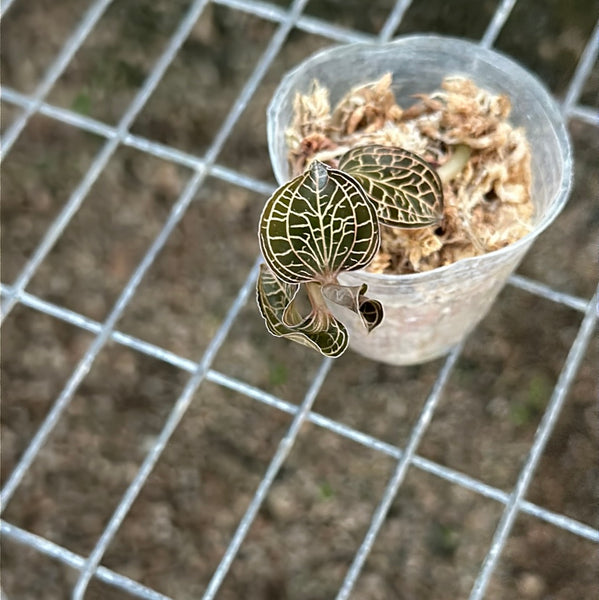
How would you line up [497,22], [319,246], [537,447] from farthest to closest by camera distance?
[497,22], [537,447], [319,246]

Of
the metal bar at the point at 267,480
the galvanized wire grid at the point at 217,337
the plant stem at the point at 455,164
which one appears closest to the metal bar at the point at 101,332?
the galvanized wire grid at the point at 217,337

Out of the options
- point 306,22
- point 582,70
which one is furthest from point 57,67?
point 582,70

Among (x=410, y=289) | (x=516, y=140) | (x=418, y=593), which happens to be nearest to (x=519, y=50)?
(x=516, y=140)

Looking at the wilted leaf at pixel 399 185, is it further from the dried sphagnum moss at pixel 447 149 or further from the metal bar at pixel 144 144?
the metal bar at pixel 144 144

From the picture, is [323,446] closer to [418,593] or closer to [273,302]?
[418,593]

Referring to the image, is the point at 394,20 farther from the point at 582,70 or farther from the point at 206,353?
the point at 206,353
